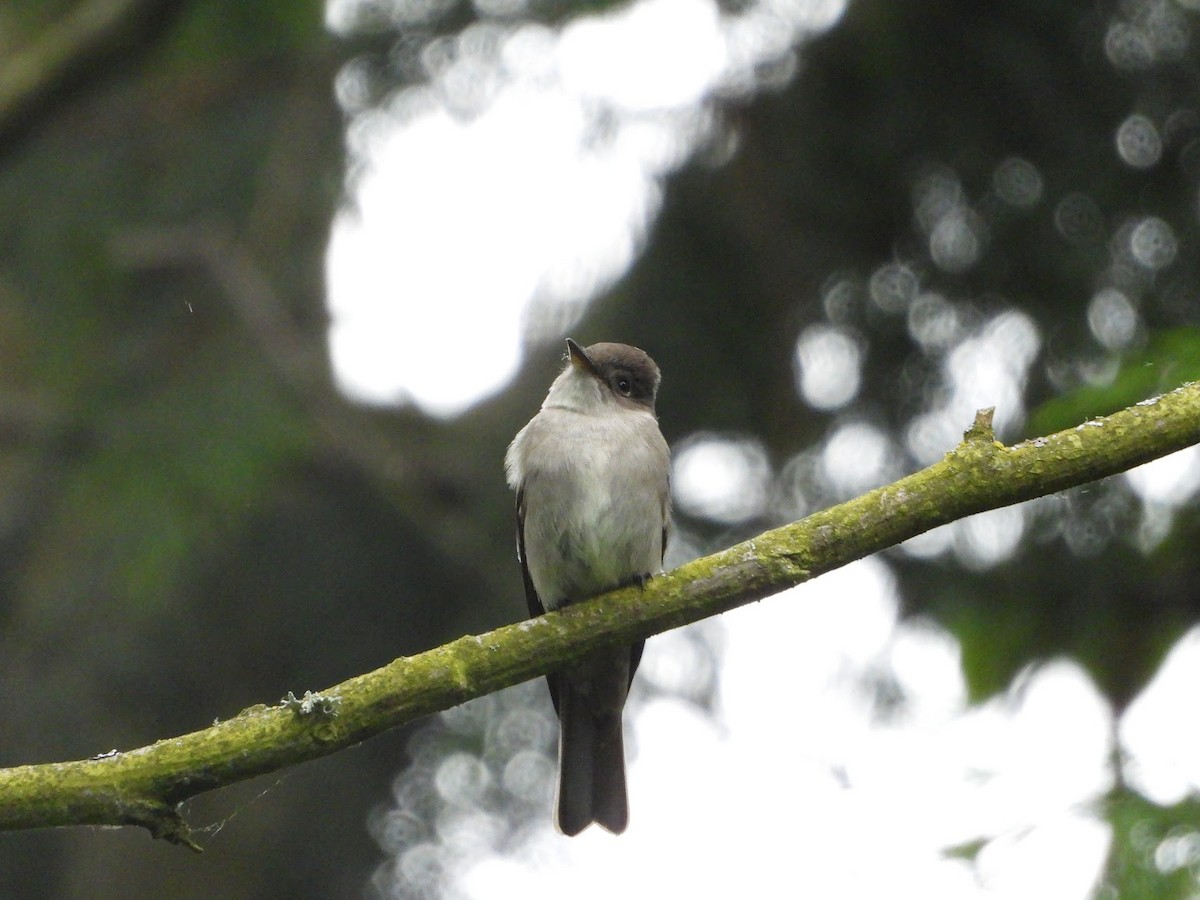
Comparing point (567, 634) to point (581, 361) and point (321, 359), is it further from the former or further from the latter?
point (321, 359)

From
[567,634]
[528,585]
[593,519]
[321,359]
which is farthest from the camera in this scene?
[321,359]

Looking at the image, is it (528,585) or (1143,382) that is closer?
(1143,382)

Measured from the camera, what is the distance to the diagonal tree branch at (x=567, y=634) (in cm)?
323

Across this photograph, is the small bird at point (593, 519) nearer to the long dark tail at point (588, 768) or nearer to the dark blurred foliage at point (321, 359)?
the long dark tail at point (588, 768)

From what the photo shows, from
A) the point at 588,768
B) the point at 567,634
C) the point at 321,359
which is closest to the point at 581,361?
the point at 588,768

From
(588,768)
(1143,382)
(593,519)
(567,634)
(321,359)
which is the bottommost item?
(567,634)

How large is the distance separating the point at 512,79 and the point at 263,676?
3.29 m

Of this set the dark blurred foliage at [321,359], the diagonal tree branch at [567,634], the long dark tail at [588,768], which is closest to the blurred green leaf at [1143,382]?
the diagonal tree branch at [567,634]

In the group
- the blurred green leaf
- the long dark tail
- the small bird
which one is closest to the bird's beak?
the small bird

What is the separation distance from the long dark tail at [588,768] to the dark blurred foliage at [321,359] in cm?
130

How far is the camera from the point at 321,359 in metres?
7.47

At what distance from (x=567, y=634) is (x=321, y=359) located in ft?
13.6

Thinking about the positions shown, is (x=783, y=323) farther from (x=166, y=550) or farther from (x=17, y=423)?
(x=17, y=423)

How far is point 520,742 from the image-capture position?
7.28 m
